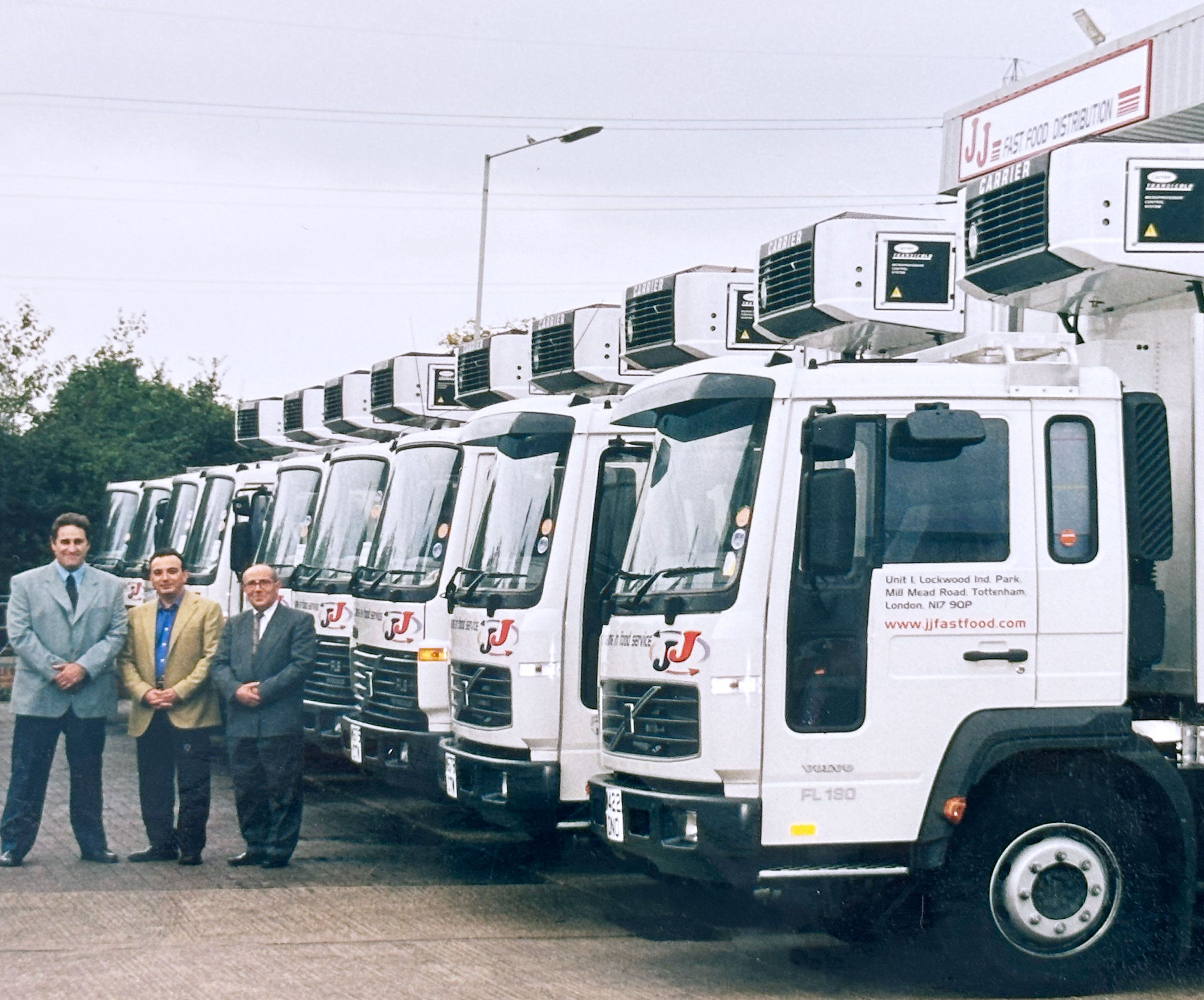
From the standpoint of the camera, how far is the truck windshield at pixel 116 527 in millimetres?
20328

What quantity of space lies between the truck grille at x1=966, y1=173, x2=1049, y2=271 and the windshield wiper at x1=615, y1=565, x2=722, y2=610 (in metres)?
1.91

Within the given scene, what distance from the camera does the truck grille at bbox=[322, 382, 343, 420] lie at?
1723cm

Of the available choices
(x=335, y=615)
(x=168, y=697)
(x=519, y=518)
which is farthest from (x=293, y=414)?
(x=519, y=518)

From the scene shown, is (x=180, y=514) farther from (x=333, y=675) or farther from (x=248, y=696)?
(x=248, y=696)

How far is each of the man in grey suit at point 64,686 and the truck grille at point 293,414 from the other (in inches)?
330

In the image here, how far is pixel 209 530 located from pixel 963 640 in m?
11.0

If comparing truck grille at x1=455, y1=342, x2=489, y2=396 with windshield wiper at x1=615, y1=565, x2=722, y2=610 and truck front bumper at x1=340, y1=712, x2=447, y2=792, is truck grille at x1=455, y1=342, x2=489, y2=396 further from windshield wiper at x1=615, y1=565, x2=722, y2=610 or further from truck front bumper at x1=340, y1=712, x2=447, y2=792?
windshield wiper at x1=615, y1=565, x2=722, y2=610

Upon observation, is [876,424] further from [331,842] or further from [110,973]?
[331,842]

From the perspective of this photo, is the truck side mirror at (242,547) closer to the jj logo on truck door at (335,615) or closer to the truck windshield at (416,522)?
the jj logo on truck door at (335,615)

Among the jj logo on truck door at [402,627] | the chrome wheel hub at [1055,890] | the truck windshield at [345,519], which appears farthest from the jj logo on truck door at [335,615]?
the chrome wheel hub at [1055,890]

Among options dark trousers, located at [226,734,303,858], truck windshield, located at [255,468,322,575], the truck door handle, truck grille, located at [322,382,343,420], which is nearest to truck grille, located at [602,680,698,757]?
the truck door handle

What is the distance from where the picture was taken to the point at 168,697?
10.5 meters

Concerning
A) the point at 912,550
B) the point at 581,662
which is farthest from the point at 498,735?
the point at 912,550

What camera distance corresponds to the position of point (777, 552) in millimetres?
7391
